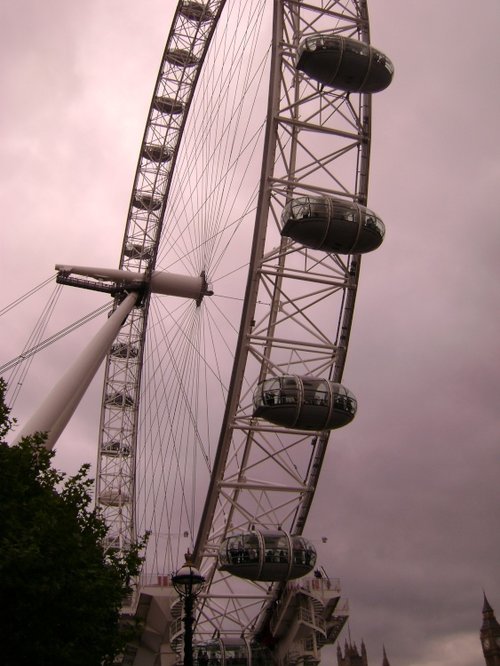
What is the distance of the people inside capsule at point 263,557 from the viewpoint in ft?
71.6

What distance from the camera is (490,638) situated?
91.6 metres

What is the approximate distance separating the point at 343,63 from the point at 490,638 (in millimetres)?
85244

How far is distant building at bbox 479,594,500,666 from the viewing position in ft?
292

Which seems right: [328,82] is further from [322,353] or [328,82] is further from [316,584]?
[316,584]

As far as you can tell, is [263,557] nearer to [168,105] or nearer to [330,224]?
[330,224]

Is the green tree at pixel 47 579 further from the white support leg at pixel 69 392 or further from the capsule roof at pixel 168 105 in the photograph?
the capsule roof at pixel 168 105

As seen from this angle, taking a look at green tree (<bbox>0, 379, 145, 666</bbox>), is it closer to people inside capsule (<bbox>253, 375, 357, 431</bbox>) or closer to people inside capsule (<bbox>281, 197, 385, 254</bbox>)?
people inside capsule (<bbox>253, 375, 357, 431</bbox>)

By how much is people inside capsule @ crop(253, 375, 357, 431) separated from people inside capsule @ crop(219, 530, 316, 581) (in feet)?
10.8

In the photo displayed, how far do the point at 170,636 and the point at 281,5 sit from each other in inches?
824

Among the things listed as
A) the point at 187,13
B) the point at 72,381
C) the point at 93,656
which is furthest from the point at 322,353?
the point at 187,13

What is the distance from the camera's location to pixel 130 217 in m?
40.1

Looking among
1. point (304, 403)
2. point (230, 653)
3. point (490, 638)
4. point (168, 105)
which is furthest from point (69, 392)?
point (490, 638)

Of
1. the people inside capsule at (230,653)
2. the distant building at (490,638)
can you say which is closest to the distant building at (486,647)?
the distant building at (490,638)

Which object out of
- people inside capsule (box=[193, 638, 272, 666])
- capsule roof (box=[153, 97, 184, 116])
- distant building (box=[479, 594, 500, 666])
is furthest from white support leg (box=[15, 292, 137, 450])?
distant building (box=[479, 594, 500, 666])
